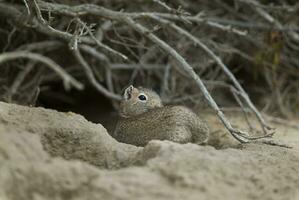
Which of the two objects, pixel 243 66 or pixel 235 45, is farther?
pixel 243 66

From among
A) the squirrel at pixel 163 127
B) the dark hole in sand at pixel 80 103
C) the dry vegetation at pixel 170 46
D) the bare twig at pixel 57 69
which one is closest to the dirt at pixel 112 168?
the bare twig at pixel 57 69

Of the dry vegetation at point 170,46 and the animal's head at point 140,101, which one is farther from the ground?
the dry vegetation at point 170,46

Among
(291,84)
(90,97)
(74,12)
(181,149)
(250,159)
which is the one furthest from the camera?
(90,97)

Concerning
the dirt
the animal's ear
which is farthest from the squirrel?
the dirt

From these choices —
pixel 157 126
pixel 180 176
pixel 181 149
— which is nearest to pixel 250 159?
pixel 181 149

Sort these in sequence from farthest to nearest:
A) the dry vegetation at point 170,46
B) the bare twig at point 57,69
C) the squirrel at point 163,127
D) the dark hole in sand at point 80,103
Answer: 1. the dark hole in sand at point 80,103
2. the dry vegetation at point 170,46
3. the squirrel at point 163,127
4. the bare twig at point 57,69

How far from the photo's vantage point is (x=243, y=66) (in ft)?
21.9

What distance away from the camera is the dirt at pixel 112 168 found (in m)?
2.28

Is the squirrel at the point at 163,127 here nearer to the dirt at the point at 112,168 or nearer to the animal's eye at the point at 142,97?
the animal's eye at the point at 142,97

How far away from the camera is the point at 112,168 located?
298 cm

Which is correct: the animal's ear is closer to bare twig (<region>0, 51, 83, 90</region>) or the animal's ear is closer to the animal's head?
the animal's head

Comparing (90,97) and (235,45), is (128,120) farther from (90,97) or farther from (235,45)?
(90,97)

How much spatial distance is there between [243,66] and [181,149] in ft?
13.5

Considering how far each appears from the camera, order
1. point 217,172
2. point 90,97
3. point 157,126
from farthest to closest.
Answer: point 90,97, point 157,126, point 217,172
